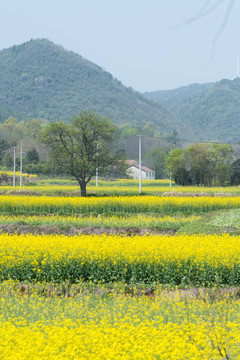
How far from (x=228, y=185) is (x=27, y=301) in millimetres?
57467

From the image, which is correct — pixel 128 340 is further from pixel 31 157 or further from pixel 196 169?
pixel 31 157

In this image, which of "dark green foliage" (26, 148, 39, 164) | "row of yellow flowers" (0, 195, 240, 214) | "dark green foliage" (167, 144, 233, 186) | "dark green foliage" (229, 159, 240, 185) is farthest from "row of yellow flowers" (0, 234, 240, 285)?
"dark green foliage" (26, 148, 39, 164)

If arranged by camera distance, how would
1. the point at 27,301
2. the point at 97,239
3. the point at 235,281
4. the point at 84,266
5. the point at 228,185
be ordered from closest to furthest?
the point at 27,301
the point at 235,281
the point at 84,266
the point at 97,239
the point at 228,185

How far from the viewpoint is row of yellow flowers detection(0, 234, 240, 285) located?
515 inches

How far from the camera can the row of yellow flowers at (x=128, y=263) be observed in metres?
13.1

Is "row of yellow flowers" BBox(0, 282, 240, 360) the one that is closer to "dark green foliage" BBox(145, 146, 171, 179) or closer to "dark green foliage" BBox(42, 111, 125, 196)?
"dark green foliage" BBox(42, 111, 125, 196)

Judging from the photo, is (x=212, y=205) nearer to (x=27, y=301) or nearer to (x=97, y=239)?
(x=97, y=239)

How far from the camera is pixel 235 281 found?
12844 millimetres

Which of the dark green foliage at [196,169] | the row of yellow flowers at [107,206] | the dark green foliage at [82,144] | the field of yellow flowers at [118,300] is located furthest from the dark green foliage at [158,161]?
the field of yellow flowers at [118,300]

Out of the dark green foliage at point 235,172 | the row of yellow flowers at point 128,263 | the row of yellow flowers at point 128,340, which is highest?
the dark green foliage at point 235,172

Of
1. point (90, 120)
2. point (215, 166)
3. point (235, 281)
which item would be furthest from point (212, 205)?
point (215, 166)

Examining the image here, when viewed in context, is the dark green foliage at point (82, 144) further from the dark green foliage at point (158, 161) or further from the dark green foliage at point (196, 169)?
the dark green foliage at point (158, 161)

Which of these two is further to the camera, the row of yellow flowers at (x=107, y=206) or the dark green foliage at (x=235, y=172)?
the dark green foliage at (x=235, y=172)

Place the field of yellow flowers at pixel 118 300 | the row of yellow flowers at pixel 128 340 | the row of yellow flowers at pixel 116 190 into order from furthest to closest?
the row of yellow flowers at pixel 116 190 < the field of yellow flowers at pixel 118 300 < the row of yellow flowers at pixel 128 340
